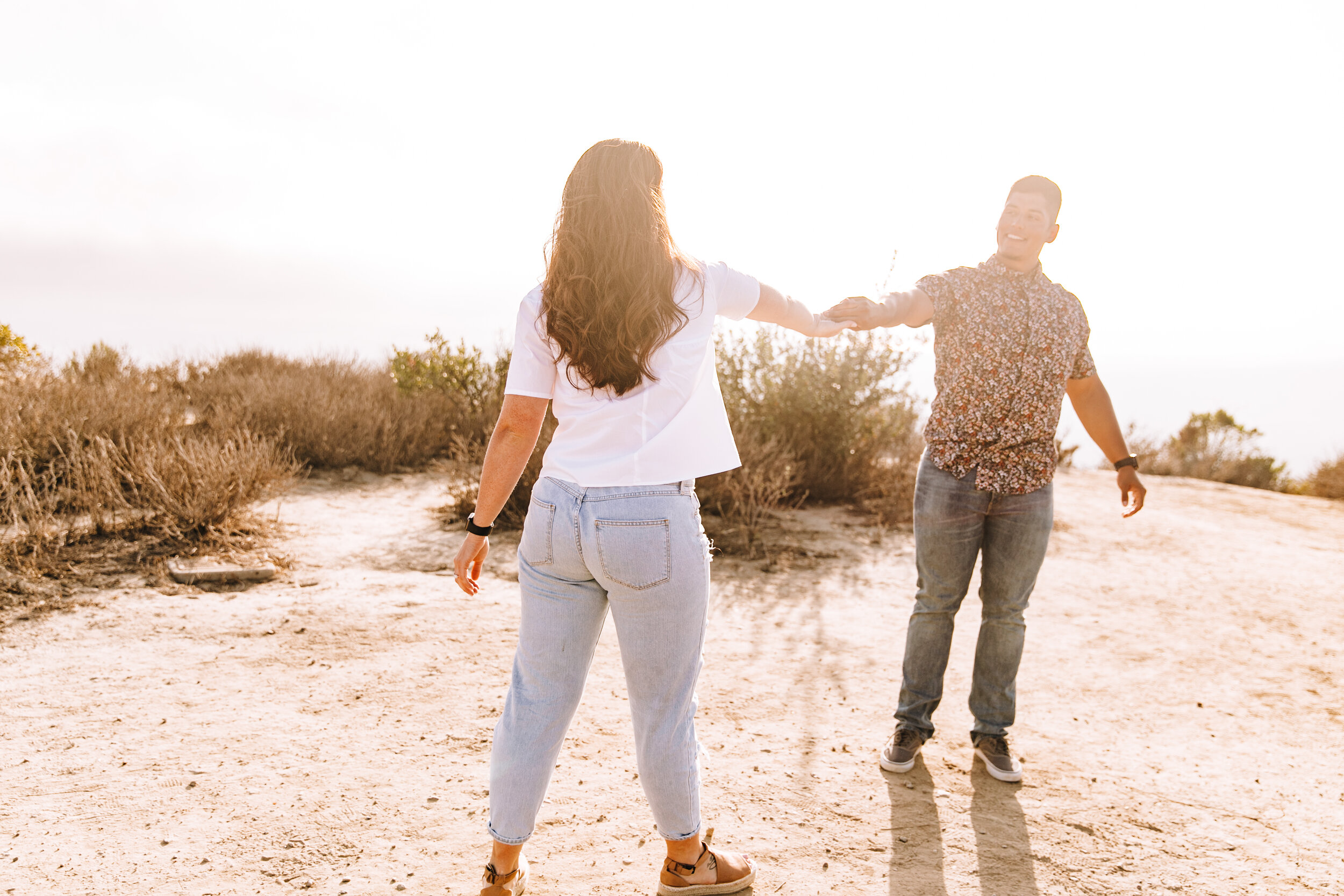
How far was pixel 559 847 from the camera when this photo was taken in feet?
8.06

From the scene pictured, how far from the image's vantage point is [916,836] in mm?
2592

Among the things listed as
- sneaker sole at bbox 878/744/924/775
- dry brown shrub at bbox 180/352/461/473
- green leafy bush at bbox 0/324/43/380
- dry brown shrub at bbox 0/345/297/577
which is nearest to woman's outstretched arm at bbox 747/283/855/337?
sneaker sole at bbox 878/744/924/775

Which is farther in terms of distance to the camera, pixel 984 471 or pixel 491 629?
pixel 491 629

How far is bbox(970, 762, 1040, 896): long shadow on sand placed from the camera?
7.74 feet

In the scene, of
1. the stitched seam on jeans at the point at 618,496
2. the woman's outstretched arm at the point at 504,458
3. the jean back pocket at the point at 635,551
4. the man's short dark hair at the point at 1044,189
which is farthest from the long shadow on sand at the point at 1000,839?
the man's short dark hair at the point at 1044,189

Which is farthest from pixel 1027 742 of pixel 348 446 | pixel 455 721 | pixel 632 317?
pixel 348 446

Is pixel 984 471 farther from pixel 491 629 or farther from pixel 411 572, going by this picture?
pixel 411 572

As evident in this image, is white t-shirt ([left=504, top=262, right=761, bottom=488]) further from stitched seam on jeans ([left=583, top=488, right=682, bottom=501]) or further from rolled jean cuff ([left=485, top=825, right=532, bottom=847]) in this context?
rolled jean cuff ([left=485, top=825, right=532, bottom=847])

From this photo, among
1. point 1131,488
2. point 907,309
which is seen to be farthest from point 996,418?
point 1131,488

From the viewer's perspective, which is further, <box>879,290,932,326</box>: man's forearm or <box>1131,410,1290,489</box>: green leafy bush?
<box>1131,410,1290,489</box>: green leafy bush

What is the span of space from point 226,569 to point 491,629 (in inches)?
67.5

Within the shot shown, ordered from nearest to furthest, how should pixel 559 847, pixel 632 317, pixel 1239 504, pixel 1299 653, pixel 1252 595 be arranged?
pixel 632 317 → pixel 559 847 → pixel 1299 653 → pixel 1252 595 → pixel 1239 504

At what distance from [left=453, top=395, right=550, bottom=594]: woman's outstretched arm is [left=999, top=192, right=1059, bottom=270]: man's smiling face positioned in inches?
66.7

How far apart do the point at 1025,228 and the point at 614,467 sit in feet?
5.66
